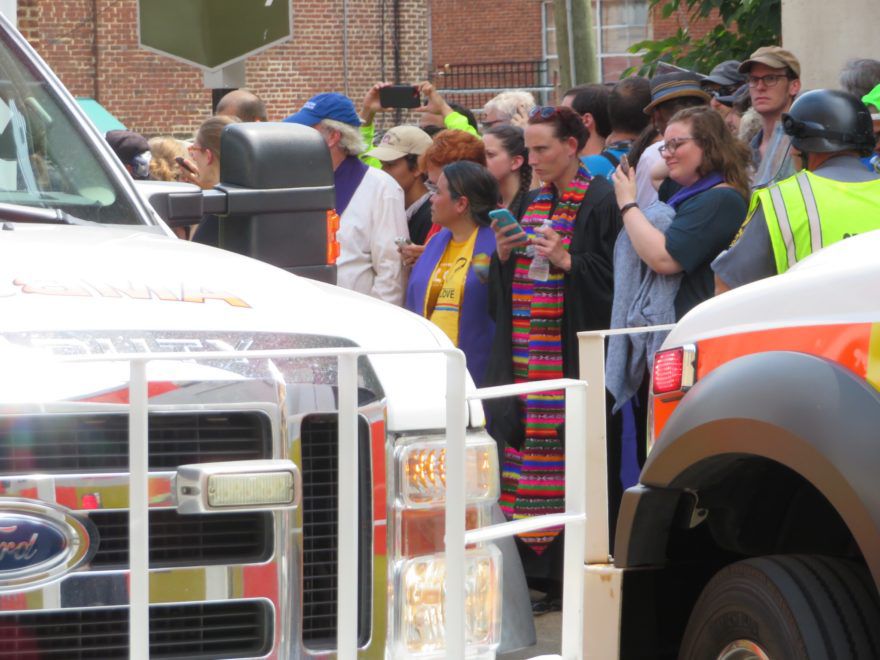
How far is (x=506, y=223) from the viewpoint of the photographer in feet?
21.4

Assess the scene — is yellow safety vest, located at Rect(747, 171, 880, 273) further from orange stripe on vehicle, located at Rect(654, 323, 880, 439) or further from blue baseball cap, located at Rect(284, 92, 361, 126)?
blue baseball cap, located at Rect(284, 92, 361, 126)

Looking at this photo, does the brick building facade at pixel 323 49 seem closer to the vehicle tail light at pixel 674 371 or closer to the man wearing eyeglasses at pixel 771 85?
the man wearing eyeglasses at pixel 771 85

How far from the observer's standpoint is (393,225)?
7621mm

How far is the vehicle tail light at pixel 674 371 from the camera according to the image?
3842 mm

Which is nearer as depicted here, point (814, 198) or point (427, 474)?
point (427, 474)

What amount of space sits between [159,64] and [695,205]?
81.8 ft

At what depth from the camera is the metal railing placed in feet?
8.01

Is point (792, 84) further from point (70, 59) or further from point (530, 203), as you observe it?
point (70, 59)

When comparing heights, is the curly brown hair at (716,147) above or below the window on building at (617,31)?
below

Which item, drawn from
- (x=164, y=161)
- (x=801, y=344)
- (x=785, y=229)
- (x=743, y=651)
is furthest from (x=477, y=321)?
(x=801, y=344)

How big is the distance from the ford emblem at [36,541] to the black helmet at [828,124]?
10.0ft

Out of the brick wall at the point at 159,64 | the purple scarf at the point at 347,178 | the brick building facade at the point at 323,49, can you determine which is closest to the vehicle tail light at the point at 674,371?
the purple scarf at the point at 347,178

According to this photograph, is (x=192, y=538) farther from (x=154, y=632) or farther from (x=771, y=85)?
(x=771, y=85)

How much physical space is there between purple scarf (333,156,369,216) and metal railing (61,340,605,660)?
189 inches
